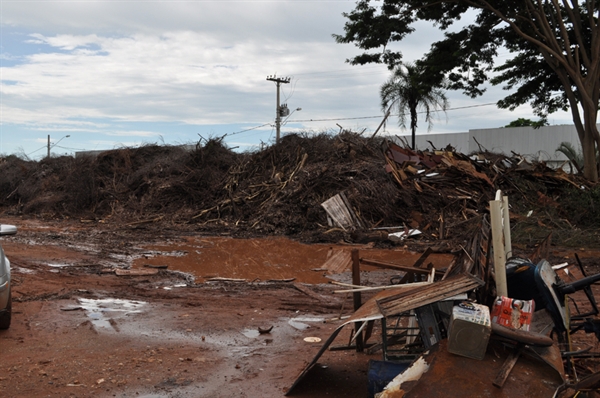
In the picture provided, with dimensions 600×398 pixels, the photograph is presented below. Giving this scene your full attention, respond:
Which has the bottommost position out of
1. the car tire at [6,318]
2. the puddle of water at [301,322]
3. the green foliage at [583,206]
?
the puddle of water at [301,322]

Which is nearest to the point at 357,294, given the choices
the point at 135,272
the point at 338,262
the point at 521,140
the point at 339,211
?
the point at 135,272

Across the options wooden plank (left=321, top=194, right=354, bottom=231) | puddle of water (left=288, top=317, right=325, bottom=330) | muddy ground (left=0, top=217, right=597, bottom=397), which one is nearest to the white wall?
wooden plank (left=321, top=194, right=354, bottom=231)

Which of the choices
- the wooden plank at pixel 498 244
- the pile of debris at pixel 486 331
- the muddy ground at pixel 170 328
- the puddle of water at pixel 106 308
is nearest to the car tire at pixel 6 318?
the muddy ground at pixel 170 328

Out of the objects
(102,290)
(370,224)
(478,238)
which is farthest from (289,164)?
(478,238)

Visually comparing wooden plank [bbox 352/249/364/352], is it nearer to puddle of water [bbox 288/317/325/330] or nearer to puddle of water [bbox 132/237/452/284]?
puddle of water [bbox 288/317/325/330]

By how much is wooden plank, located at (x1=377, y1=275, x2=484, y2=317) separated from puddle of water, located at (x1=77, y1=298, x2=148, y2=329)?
4.03 meters

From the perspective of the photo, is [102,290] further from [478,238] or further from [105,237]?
[105,237]

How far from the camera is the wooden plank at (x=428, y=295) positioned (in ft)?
12.5

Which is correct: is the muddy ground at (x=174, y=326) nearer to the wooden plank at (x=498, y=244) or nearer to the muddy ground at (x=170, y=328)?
the muddy ground at (x=170, y=328)

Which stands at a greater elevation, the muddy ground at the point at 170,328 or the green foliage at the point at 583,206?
the green foliage at the point at 583,206

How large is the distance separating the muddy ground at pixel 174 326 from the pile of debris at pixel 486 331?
0.86 meters

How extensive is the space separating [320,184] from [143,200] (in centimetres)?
828

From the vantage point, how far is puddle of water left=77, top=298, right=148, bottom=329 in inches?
274

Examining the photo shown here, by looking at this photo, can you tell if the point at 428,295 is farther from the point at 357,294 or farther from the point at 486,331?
the point at 357,294
